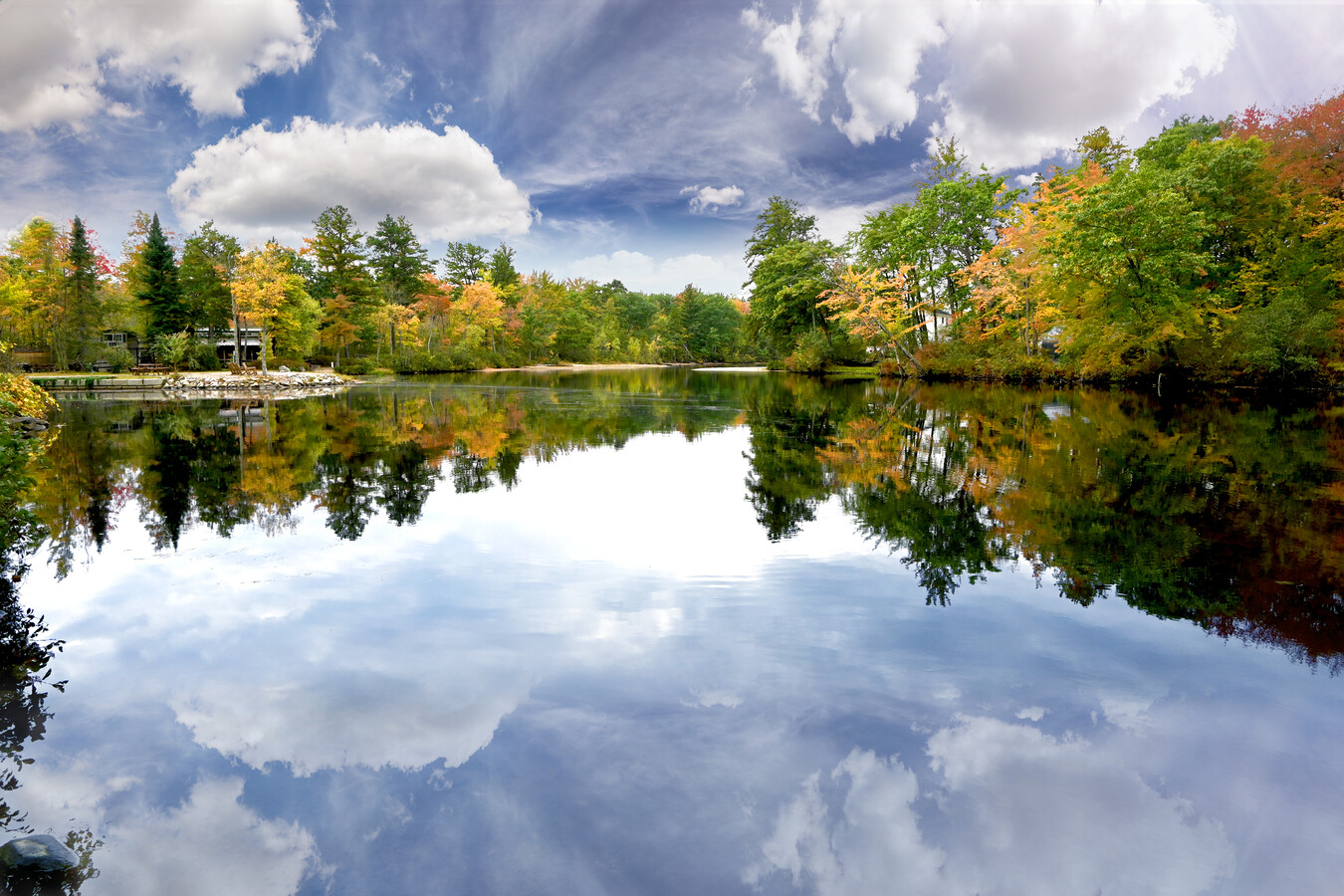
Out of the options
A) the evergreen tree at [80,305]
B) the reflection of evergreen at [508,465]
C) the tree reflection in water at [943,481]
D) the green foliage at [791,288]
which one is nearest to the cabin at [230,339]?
the evergreen tree at [80,305]

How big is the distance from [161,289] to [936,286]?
44.3m

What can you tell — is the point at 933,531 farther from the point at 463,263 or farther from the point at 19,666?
the point at 463,263

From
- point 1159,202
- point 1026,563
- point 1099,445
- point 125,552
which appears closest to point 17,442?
point 125,552

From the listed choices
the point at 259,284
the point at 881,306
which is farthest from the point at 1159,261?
the point at 259,284

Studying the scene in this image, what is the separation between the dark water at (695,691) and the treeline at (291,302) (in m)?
Answer: 34.3

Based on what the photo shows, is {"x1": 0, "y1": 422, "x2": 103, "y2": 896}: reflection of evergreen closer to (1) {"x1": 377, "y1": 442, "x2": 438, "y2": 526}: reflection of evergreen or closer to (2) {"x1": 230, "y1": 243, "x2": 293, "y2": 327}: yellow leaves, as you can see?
(1) {"x1": 377, "y1": 442, "x2": 438, "y2": 526}: reflection of evergreen

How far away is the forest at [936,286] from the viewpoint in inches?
810

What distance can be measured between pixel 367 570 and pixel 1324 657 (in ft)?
21.5

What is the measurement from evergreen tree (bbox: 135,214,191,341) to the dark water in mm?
37468

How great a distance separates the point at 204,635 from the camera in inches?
160

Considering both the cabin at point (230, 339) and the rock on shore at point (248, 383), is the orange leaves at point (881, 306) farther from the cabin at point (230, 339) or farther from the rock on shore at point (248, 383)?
the cabin at point (230, 339)

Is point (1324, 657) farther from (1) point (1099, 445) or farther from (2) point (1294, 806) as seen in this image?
(1) point (1099, 445)

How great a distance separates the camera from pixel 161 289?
36.7m

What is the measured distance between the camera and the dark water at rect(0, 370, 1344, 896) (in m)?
2.31
